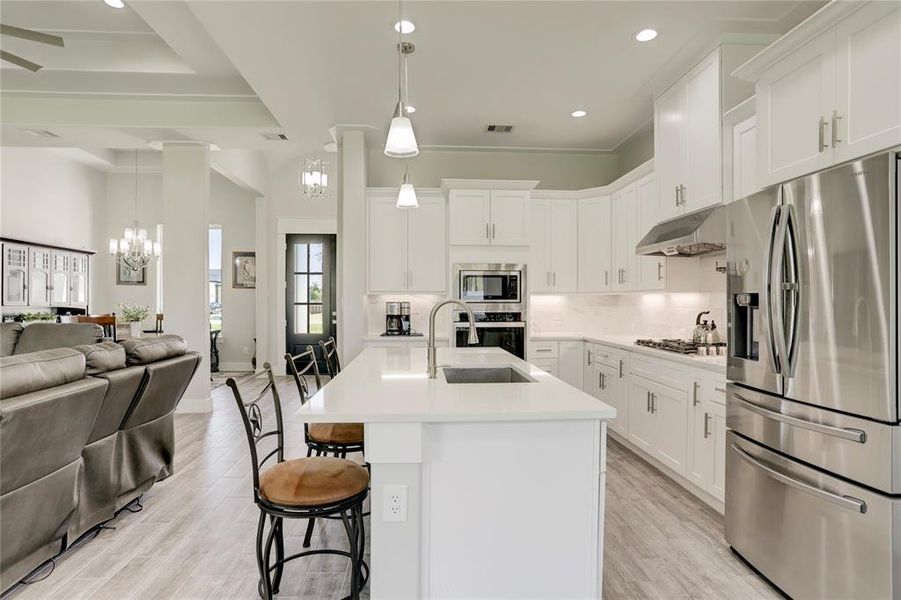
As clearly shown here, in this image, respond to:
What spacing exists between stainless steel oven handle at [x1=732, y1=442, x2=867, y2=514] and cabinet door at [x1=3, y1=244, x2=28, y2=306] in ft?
26.1

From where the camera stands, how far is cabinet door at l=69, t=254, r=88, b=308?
24.0 ft

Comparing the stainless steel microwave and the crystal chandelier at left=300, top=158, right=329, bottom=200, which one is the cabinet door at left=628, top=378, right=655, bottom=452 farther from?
the crystal chandelier at left=300, top=158, right=329, bottom=200

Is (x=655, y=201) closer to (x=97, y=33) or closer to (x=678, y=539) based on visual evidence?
(x=678, y=539)

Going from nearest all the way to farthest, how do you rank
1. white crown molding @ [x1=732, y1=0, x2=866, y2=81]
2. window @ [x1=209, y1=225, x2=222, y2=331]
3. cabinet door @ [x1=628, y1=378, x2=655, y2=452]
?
white crown molding @ [x1=732, y1=0, x2=866, y2=81]
cabinet door @ [x1=628, y1=378, x2=655, y2=452]
window @ [x1=209, y1=225, x2=222, y2=331]

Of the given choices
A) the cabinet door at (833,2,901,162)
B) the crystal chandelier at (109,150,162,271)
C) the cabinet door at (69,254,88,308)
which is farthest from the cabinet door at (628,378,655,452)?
the cabinet door at (69,254,88,308)

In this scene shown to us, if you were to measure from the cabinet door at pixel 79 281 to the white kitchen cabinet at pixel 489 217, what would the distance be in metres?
6.15

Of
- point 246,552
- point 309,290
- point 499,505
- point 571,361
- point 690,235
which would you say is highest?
point 690,235

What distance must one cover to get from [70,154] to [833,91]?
29.7 feet

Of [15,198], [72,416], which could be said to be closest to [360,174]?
[72,416]

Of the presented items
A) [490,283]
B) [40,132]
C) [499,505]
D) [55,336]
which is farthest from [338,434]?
[40,132]

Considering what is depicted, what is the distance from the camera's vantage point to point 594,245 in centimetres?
509

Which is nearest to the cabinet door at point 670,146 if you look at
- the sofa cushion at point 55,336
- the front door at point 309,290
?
the sofa cushion at point 55,336

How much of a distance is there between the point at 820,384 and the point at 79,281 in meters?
9.06

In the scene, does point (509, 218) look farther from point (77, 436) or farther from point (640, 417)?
point (77, 436)
